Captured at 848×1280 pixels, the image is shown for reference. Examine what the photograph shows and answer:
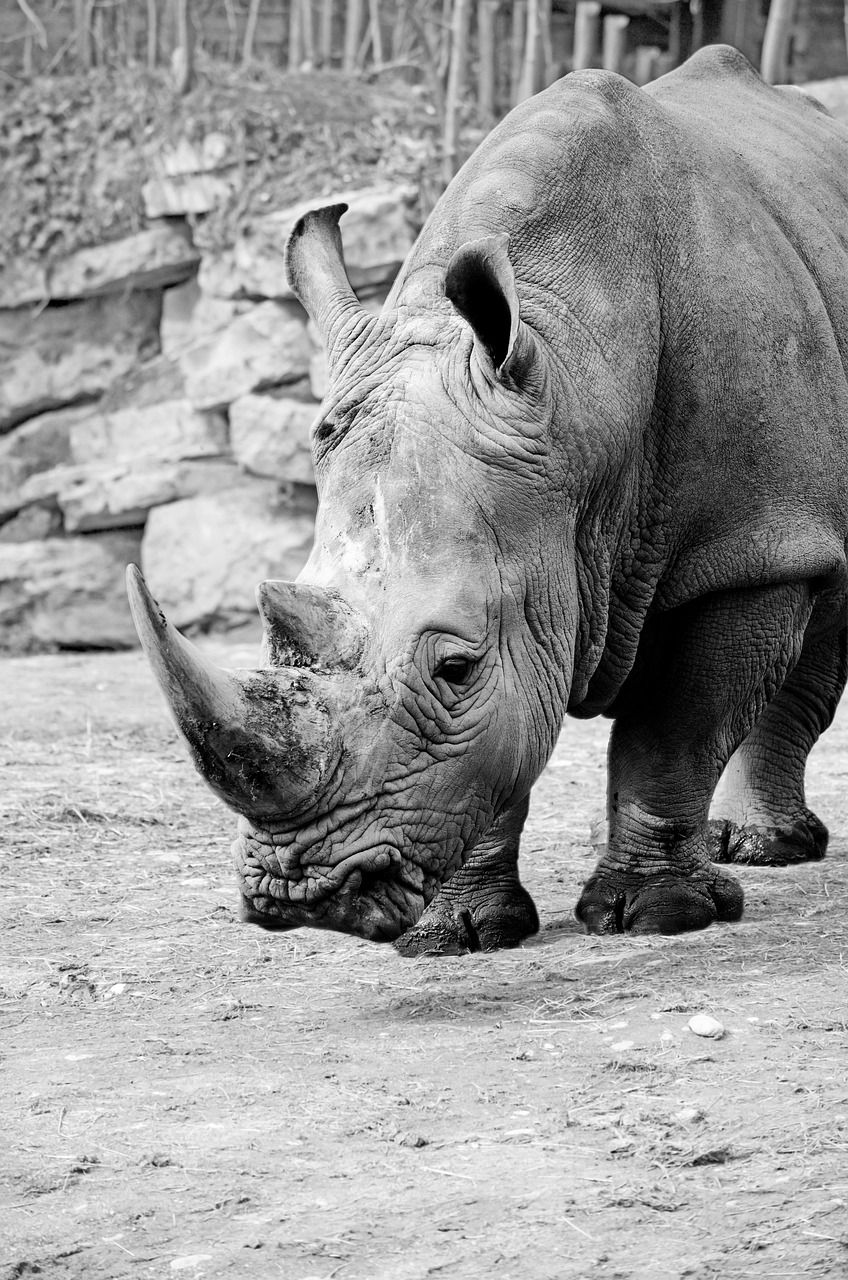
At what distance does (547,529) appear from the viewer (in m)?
4.78

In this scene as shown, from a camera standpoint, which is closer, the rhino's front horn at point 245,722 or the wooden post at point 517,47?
the rhino's front horn at point 245,722

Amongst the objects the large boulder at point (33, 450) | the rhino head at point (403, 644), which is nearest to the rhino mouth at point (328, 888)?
the rhino head at point (403, 644)

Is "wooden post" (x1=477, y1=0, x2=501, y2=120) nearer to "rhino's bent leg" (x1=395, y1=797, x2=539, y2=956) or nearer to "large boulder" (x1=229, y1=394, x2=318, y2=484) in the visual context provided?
"large boulder" (x1=229, y1=394, x2=318, y2=484)

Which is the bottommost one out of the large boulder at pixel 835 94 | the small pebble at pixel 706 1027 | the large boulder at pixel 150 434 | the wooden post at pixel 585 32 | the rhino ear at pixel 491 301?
the large boulder at pixel 150 434

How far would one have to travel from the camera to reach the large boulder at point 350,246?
13.3m

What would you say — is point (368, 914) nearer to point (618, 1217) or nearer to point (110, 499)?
point (618, 1217)

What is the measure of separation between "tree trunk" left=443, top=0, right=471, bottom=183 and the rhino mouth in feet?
31.8

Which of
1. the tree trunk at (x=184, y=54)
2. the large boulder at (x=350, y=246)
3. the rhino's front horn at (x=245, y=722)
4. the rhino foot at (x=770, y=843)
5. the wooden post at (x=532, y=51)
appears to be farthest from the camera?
the tree trunk at (x=184, y=54)

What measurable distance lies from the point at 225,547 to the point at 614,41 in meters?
4.84

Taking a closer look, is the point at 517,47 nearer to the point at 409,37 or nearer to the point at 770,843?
the point at 409,37

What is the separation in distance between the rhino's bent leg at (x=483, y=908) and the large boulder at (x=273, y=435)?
824 centimetres

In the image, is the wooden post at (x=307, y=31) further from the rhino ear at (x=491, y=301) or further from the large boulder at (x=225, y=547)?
the rhino ear at (x=491, y=301)

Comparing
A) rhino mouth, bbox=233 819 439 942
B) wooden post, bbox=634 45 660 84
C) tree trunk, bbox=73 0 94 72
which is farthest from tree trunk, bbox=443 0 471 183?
rhino mouth, bbox=233 819 439 942

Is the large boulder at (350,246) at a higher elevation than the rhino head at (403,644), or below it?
below
